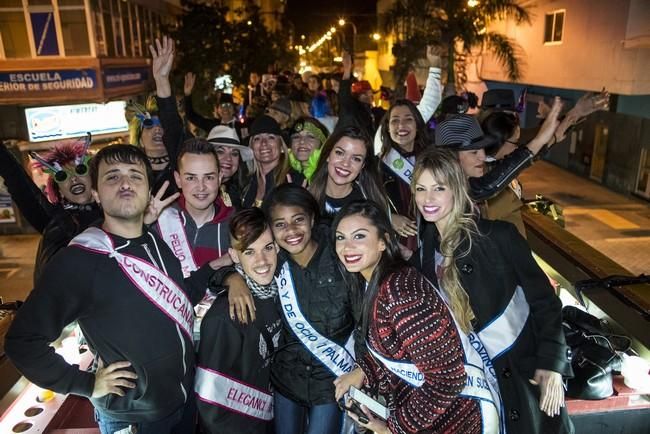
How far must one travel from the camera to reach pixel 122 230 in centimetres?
251

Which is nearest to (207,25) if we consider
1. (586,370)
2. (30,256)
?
(30,256)

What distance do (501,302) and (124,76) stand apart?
14148 millimetres

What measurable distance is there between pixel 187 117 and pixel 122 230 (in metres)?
5.61

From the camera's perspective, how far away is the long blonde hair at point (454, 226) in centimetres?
249

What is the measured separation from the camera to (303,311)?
289 cm

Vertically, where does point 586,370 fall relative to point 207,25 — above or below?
below

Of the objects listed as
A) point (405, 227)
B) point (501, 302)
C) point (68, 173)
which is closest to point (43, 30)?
point (68, 173)

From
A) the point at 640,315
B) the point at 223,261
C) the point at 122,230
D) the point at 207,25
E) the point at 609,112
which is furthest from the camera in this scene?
the point at 207,25

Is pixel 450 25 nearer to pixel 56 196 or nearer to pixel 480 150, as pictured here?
pixel 480 150

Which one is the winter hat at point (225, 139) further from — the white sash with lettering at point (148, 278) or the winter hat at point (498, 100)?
the winter hat at point (498, 100)

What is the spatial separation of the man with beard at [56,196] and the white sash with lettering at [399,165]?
8.79ft

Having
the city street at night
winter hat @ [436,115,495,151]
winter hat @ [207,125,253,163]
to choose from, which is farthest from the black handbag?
winter hat @ [207,125,253,163]

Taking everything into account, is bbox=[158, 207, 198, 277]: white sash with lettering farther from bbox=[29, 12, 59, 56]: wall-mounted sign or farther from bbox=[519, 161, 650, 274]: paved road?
bbox=[29, 12, 59, 56]: wall-mounted sign

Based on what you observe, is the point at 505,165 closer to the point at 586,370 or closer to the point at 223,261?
the point at 586,370
